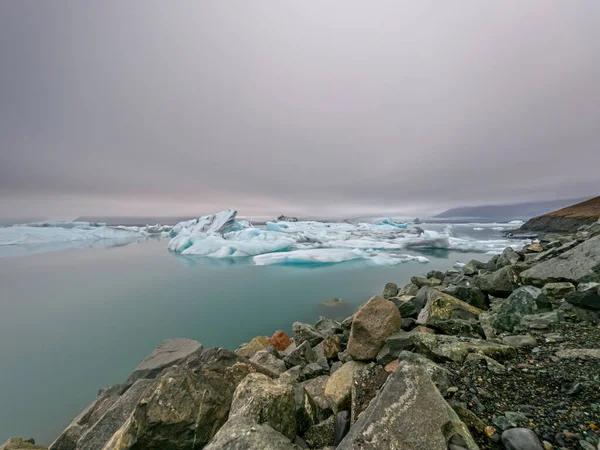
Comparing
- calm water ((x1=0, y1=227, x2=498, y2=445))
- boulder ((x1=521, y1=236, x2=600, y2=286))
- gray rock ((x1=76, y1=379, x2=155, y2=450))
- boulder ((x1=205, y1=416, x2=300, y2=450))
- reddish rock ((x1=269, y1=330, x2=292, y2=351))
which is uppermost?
boulder ((x1=521, y1=236, x2=600, y2=286))

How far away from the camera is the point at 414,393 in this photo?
125cm

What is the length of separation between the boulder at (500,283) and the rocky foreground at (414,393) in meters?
0.46

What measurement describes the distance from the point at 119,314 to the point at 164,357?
4.94 meters

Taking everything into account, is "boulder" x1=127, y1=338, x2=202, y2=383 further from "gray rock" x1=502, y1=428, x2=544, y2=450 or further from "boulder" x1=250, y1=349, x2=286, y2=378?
"gray rock" x1=502, y1=428, x2=544, y2=450

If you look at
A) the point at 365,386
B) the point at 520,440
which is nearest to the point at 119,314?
the point at 365,386

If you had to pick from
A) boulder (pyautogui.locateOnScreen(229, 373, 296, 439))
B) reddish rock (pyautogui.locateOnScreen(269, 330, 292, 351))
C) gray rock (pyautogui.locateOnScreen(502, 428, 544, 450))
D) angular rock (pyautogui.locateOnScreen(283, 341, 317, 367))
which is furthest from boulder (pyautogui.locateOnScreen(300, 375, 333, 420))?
reddish rock (pyautogui.locateOnScreen(269, 330, 292, 351))

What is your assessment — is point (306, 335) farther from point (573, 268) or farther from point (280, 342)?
point (573, 268)

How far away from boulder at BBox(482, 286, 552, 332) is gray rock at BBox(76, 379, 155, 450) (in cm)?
322

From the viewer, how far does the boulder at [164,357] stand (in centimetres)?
369

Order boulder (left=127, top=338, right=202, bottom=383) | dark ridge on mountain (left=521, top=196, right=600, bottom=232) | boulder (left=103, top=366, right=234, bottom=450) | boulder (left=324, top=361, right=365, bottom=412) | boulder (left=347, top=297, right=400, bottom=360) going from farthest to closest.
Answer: dark ridge on mountain (left=521, top=196, right=600, bottom=232), boulder (left=127, top=338, right=202, bottom=383), boulder (left=347, top=297, right=400, bottom=360), boulder (left=324, top=361, right=365, bottom=412), boulder (left=103, top=366, right=234, bottom=450)

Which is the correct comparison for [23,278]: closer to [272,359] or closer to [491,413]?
[272,359]

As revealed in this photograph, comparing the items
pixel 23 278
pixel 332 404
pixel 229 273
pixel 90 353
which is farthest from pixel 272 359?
pixel 23 278

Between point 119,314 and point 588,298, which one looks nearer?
point 588,298

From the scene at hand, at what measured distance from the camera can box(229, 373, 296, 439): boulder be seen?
1.46 meters
